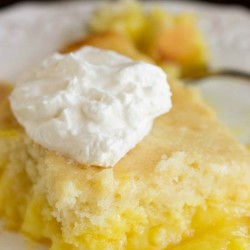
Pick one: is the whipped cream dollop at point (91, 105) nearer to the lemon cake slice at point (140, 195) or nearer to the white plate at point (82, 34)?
the lemon cake slice at point (140, 195)

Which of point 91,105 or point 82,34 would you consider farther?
point 82,34

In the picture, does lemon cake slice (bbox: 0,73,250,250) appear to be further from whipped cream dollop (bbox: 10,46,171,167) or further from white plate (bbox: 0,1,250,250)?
white plate (bbox: 0,1,250,250)

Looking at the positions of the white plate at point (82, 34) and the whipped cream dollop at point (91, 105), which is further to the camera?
the white plate at point (82, 34)

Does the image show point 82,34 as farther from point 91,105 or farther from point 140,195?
point 140,195

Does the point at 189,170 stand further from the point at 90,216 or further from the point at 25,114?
the point at 25,114

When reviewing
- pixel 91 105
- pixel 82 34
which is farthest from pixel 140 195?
pixel 82 34

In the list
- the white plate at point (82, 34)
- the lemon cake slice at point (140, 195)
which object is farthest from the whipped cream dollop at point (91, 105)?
the white plate at point (82, 34)
